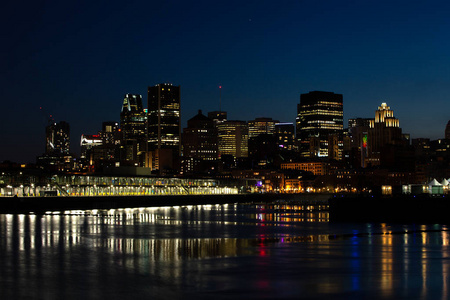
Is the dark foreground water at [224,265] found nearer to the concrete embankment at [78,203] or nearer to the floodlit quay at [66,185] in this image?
the concrete embankment at [78,203]

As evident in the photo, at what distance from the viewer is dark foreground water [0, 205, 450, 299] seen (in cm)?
3173

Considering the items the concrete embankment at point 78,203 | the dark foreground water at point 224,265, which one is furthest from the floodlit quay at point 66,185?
the dark foreground water at point 224,265

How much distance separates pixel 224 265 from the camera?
40844 millimetres

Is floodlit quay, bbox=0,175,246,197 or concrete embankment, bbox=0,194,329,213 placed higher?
floodlit quay, bbox=0,175,246,197

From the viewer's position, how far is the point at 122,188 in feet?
634

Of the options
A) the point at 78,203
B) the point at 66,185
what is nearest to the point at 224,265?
the point at 78,203

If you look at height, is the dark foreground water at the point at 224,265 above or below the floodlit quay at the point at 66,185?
below

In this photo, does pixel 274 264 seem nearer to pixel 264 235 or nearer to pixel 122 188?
pixel 264 235

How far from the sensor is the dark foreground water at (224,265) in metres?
31.7

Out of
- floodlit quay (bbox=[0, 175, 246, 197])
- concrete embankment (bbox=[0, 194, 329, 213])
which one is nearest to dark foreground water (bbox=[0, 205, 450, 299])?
concrete embankment (bbox=[0, 194, 329, 213])

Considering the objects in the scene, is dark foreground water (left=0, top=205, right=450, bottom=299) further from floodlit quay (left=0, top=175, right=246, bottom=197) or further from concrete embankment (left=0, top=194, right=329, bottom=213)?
floodlit quay (left=0, top=175, right=246, bottom=197)

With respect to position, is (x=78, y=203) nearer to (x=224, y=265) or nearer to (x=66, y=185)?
(x=66, y=185)

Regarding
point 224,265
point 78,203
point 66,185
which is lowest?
point 78,203

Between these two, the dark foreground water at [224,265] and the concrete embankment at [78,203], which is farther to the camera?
the concrete embankment at [78,203]
